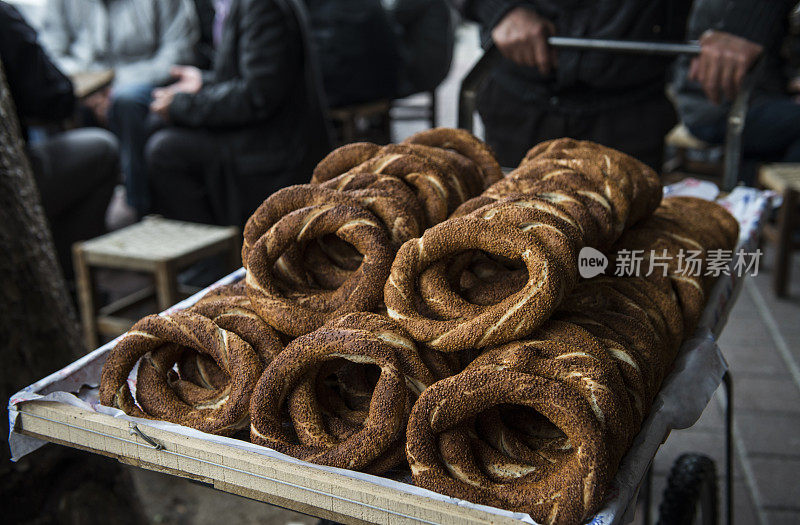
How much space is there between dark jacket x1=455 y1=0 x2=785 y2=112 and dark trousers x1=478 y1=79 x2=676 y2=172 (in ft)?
0.14

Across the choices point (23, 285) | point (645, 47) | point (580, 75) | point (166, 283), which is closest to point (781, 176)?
point (580, 75)

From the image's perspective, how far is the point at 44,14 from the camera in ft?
23.2

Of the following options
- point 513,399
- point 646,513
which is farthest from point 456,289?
point 646,513

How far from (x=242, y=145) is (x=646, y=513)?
9.16 feet

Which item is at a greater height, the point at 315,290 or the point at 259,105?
the point at 315,290

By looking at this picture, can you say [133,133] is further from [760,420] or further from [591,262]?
[591,262]

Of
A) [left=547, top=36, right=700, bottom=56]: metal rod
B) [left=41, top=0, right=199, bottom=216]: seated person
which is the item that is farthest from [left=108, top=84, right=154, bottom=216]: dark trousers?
[left=547, top=36, right=700, bottom=56]: metal rod

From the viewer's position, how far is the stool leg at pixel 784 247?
14.3 feet

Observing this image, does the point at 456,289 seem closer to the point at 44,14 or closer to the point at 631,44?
the point at 631,44

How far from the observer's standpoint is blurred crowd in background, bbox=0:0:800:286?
2893 millimetres

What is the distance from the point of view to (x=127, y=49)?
6457mm

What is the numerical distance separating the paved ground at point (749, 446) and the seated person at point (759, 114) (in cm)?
108

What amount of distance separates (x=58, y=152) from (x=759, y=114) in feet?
13.9

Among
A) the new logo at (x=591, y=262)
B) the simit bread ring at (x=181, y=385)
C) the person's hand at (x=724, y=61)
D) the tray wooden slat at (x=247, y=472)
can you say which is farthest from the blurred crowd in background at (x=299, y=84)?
the tray wooden slat at (x=247, y=472)
